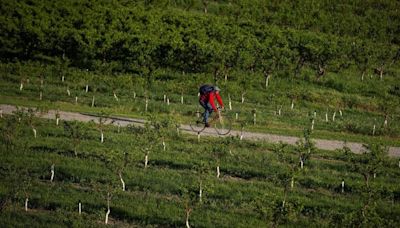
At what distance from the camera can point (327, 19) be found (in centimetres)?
9156

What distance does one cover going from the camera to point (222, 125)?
4091cm

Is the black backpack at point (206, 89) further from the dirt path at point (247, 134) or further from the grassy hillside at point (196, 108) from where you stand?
the dirt path at point (247, 134)

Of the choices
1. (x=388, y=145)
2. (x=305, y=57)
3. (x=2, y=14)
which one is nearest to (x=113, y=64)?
(x=2, y=14)

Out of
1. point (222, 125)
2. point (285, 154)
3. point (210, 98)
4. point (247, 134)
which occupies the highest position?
point (210, 98)

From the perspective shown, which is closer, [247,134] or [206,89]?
[206,89]

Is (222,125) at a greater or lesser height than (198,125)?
greater

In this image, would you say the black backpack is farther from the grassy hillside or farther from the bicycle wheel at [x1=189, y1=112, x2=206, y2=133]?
the grassy hillside

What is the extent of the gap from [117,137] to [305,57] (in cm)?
3678

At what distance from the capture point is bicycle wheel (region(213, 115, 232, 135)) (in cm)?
4103

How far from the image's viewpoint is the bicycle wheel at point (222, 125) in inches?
1615

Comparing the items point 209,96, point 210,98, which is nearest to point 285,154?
point 210,98

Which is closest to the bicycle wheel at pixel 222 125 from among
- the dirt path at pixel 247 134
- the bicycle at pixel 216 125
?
the bicycle at pixel 216 125

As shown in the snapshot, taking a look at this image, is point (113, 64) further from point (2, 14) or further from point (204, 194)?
point (204, 194)

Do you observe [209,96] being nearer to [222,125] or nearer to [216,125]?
[222,125]
